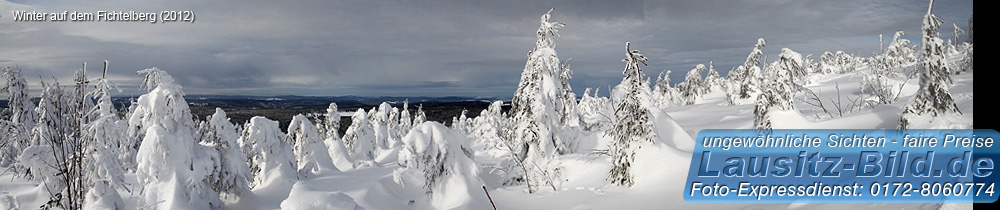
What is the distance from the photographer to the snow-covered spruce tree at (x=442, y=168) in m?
12.9

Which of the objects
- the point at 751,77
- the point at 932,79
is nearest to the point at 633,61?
the point at 932,79

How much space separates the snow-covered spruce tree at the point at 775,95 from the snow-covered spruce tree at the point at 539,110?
7.45 m

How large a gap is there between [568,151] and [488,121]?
3187 cm

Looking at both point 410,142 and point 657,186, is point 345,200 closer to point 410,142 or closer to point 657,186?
point 410,142

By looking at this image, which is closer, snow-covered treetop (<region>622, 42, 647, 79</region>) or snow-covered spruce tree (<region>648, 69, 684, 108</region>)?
snow-covered treetop (<region>622, 42, 647, 79</region>)

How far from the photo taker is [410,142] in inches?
489

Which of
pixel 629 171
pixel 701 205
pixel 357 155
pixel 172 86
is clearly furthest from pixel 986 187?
pixel 357 155

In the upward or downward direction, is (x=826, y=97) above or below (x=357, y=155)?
above

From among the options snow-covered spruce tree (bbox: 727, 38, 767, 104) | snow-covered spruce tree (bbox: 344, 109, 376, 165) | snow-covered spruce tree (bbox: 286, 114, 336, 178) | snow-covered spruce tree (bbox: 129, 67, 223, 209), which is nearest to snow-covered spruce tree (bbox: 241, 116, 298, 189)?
snow-covered spruce tree (bbox: 286, 114, 336, 178)

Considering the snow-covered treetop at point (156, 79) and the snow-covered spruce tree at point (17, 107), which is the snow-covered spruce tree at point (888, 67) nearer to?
the snow-covered treetop at point (156, 79)

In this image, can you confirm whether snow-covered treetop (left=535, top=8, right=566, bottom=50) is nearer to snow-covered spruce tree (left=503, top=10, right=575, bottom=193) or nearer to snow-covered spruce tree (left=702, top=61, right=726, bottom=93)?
snow-covered spruce tree (left=503, top=10, right=575, bottom=193)

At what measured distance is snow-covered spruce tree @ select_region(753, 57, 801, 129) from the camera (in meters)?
12.4

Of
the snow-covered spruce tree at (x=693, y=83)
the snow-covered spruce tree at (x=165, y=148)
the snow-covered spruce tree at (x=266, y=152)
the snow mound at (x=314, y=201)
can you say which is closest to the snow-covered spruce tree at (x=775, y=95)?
the snow mound at (x=314, y=201)

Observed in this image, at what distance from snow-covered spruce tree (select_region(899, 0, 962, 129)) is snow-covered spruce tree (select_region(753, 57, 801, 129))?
5150 millimetres
